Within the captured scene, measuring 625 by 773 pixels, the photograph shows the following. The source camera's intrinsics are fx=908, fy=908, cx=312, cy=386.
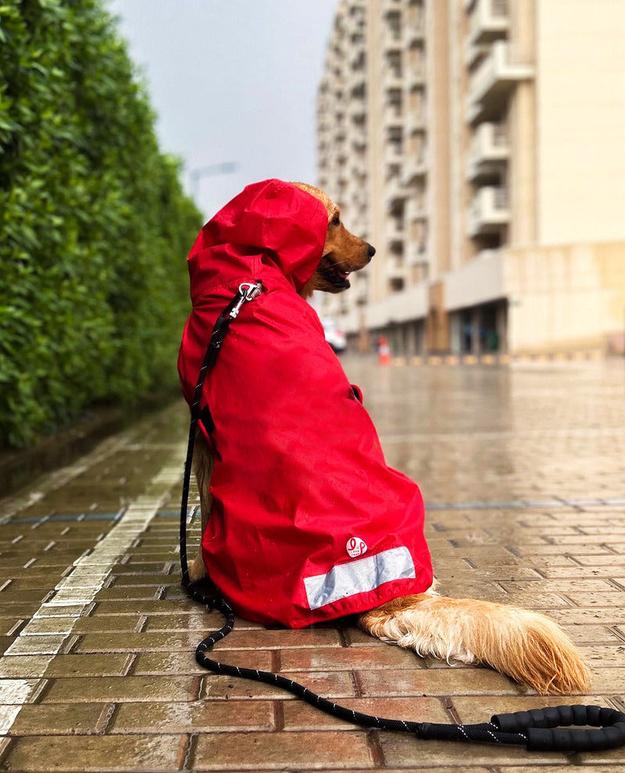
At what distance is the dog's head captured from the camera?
3.89m

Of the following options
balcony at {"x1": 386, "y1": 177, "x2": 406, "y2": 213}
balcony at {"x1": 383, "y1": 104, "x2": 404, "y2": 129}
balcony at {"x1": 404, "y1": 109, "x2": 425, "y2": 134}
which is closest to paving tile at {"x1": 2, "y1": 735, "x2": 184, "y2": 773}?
balcony at {"x1": 404, "y1": 109, "x2": 425, "y2": 134}

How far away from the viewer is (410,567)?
10.9 ft

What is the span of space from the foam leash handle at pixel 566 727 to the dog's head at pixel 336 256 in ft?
6.61

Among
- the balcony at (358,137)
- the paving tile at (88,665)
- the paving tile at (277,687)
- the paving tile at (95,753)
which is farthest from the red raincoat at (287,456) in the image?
the balcony at (358,137)

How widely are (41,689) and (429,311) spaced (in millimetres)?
52805

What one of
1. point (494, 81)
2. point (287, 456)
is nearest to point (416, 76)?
point (494, 81)

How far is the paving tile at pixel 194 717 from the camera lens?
8.42ft

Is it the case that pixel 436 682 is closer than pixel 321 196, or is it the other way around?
pixel 436 682

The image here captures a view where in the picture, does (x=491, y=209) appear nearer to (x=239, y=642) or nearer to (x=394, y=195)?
(x=394, y=195)

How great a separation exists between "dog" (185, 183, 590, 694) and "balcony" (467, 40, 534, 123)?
39.2 meters

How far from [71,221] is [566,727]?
22.9ft

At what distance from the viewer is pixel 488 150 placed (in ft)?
138

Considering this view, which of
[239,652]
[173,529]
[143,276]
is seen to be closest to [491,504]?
[173,529]

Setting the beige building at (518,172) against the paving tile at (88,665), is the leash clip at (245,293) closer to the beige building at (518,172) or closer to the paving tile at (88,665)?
the paving tile at (88,665)
